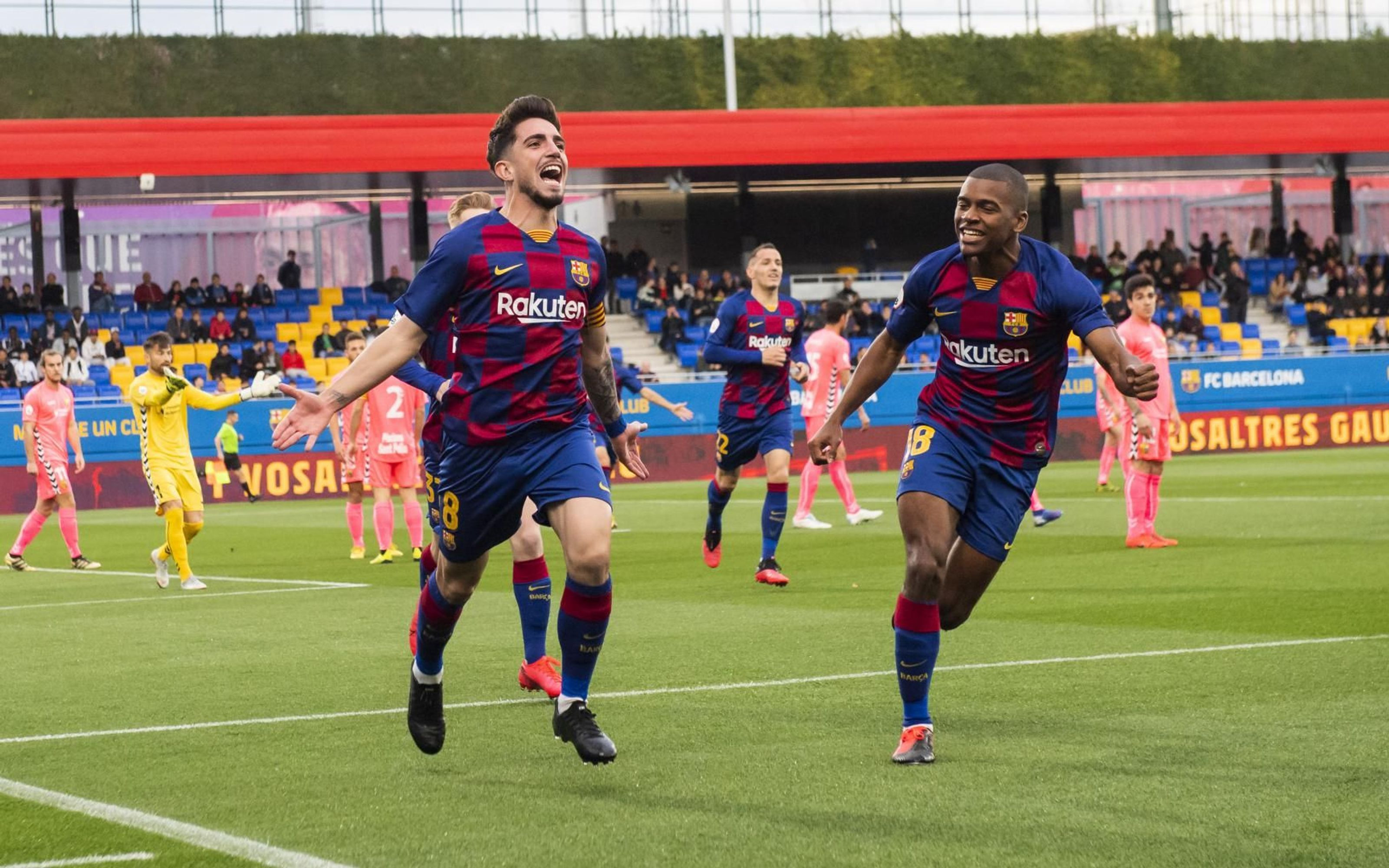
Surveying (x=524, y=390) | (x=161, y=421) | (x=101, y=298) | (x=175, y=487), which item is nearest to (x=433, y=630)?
(x=524, y=390)

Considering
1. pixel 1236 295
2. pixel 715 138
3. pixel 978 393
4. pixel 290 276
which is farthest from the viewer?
pixel 290 276

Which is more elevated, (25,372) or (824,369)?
(25,372)

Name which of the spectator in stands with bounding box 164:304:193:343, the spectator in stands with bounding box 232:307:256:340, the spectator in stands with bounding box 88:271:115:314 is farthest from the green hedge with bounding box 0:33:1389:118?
the spectator in stands with bounding box 232:307:256:340

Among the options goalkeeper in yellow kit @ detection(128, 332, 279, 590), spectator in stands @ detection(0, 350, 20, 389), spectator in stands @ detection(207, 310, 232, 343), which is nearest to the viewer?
goalkeeper in yellow kit @ detection(128, 332, 279, 590)

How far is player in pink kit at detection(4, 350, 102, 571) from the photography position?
1764 cm

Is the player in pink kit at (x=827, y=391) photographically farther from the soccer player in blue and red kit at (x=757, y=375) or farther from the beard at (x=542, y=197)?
the beard at (x=542, y=197)

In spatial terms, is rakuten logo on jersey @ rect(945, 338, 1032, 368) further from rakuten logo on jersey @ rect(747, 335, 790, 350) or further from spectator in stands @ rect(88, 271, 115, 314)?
spectator in stands @ rect(88, 271, 115, 314)

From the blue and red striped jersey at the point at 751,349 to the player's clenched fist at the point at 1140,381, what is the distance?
7314mm

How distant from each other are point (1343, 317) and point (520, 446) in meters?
37.9

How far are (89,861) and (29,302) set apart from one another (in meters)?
34.3

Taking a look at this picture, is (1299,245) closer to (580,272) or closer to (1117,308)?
(1117,308)

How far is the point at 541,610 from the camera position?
26.8ft

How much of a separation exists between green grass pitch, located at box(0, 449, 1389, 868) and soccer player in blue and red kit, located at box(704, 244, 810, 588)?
2.90ft

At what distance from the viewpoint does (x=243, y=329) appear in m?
36.1
